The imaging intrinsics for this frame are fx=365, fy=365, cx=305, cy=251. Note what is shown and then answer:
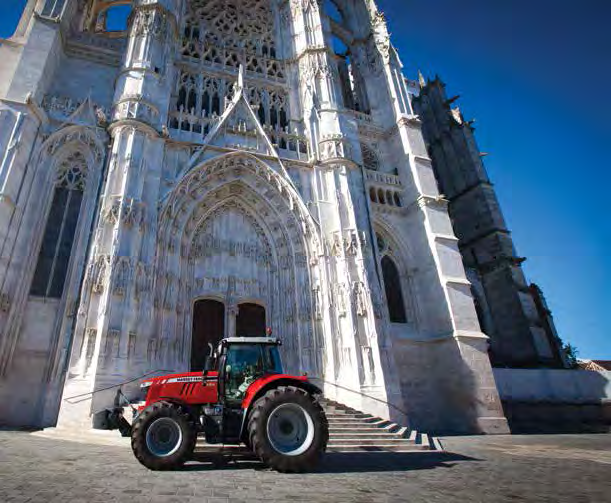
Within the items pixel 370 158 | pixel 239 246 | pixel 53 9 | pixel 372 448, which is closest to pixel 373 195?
pixel 370 158

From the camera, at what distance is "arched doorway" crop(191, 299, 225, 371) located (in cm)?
1312

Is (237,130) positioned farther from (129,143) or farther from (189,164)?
(129,143)

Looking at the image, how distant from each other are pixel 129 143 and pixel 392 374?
12544 millimetres

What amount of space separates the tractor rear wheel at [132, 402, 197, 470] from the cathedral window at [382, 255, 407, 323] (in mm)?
12369

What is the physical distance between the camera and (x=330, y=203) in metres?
15.6

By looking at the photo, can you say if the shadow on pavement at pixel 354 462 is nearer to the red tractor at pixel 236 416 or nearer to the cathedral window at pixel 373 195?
the red tractor at pixel 236 416

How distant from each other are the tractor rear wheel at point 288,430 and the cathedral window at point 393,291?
453 inches

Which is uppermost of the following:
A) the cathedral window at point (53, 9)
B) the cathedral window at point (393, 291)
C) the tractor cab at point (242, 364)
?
the cathedral window at point (53, 9)

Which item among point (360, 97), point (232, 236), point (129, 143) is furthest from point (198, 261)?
point (360, 97)

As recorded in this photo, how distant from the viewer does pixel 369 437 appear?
9.29 meters

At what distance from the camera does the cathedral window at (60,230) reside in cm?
1215

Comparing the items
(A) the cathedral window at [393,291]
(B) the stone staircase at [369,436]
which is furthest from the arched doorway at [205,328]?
(A) the cathedral window at [393,291]

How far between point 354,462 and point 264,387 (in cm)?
253

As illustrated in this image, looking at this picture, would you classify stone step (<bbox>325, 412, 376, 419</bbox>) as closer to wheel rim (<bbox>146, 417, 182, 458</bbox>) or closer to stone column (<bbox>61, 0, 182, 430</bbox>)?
stone column (<bbox>61, 0, 182, 430</bbox>)
